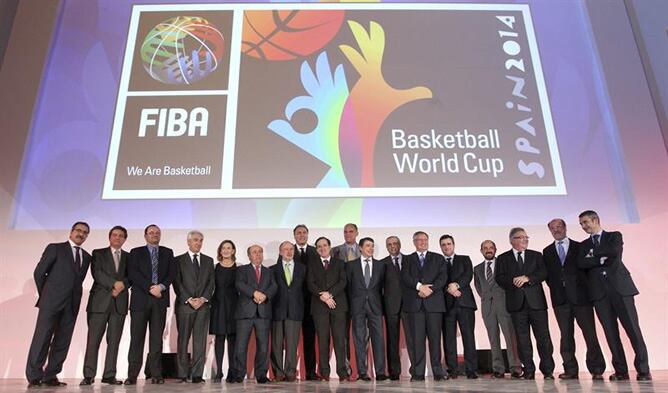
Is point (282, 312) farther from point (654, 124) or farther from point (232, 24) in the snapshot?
point (654, 124)

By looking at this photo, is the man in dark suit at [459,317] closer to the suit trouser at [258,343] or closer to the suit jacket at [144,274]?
the suit trouser at [258,343]

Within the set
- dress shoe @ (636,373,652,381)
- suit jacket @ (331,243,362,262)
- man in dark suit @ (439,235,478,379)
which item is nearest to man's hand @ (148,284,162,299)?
suit jacket @ (331,243,362,262)

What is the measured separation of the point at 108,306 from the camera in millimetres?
4145

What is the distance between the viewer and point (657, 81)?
593 centimetres

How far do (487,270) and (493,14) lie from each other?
3.13 meters

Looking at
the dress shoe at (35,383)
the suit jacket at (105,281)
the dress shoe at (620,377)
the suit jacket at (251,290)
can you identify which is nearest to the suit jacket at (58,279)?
the suit jacket at (105,281)

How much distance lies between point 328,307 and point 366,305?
320mm

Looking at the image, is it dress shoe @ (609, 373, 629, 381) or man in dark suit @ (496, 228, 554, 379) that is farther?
man in dark suit @ (496, 228, 554, 379)

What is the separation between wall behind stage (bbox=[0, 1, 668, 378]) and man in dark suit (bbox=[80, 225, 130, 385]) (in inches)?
36.4

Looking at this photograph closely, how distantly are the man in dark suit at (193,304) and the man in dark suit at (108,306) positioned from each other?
0.44m

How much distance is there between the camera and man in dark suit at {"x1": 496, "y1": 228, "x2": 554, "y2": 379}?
4.30m

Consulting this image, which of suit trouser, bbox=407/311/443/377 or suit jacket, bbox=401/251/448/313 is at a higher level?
suit jacket, bbox=401/251/448/313

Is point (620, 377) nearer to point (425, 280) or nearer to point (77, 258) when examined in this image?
point (425, 280)

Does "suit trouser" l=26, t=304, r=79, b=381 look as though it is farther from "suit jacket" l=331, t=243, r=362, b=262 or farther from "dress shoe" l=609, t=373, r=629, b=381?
"dress shoe" l=609, t=373, r=629, b=381
